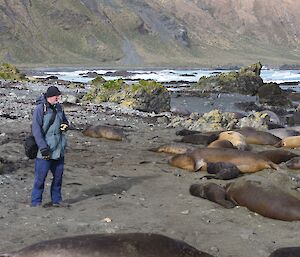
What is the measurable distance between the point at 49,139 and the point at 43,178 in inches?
20.6

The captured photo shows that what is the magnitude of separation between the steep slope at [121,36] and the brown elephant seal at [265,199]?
111 metres

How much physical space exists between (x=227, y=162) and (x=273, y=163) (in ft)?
2.83

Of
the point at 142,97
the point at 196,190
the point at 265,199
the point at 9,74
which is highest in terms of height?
the point at 265,199

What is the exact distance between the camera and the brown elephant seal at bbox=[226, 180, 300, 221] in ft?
21.6

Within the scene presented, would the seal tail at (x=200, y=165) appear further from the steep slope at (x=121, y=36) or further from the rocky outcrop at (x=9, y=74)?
the steep slope at (x=121, y=36)

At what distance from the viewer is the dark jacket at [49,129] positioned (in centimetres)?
666

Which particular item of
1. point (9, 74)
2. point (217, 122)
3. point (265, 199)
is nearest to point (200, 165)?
point (265, 199)

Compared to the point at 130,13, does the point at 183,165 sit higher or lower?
lower

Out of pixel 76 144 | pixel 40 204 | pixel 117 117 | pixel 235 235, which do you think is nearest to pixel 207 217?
pixel 235 235

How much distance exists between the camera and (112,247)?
4.61m

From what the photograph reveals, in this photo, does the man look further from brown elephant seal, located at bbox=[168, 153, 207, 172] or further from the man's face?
brown elephant seal, located at bbox=[168, 153, 207, 172]

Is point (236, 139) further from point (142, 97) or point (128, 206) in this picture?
point (142, 97)

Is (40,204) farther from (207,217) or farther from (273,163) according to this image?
(273,163)

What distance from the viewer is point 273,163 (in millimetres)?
9539
